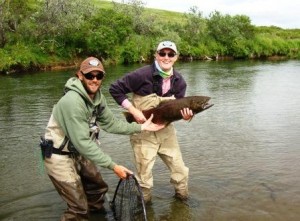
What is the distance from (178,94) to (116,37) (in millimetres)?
35492

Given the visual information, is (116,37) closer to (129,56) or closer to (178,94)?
(129,56)

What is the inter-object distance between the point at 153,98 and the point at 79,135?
1.57 metres

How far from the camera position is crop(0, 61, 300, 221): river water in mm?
6449

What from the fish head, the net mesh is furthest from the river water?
the fish head

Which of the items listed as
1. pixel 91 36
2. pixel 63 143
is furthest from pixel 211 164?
pixel 91 36

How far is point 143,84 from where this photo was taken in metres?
5.85

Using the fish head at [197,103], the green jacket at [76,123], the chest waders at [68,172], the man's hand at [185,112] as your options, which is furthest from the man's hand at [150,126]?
the green jacket at [76,123]

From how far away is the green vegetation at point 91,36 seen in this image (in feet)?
115

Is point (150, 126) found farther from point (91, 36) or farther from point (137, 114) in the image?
point (91, 36)

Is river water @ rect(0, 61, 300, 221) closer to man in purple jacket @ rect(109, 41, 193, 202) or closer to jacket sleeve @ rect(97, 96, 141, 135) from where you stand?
man in purple jacket @ rect(109, 41, 193, 202)

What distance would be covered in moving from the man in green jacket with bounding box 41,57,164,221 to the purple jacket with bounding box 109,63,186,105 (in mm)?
472

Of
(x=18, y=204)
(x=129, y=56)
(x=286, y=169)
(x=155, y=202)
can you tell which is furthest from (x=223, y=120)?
(x=129, y=56)

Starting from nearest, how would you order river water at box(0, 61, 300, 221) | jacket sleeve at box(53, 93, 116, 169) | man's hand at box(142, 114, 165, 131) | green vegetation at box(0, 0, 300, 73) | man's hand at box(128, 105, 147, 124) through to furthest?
jacket sleeve at box(53, 93, 116, 169) → man's hand at box(142, 114, 165, 131) → man's hand at box(128, 105, 147, 124) → river water at box(0, 61, 300, 221) → green vegetation at box(0, 0, 300, 73)

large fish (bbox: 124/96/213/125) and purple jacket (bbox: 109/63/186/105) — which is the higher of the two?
purple jacket (bbox: 109/63/186/105)
